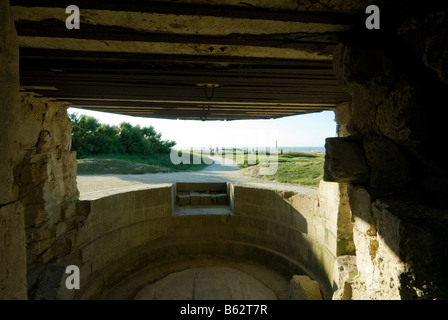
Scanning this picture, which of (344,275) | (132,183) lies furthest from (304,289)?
(132,183)

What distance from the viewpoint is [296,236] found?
6.65 metres

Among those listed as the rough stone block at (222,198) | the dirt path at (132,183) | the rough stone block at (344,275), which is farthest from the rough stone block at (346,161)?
the rough stone block at (222,198)

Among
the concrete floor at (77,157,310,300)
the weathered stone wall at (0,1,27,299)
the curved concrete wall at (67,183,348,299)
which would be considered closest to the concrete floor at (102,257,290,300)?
the concrete floor at (77,157,310,300)

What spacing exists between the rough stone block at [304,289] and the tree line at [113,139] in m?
16.0

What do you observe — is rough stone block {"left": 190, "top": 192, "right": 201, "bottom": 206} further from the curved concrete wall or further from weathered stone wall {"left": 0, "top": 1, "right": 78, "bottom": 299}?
weathered stone wall {"left": 0, "top": 1, "right": 78, "bottom": 299}

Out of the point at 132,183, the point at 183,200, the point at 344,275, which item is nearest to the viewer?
the point at 344,275

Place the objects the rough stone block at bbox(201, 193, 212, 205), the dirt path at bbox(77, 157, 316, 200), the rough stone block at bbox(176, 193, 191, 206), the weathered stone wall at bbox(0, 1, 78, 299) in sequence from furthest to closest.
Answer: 1. the rough stone block at bbox(201, 193, 212, 205)
2. the rough stone block at bbox(176, 193, 191, 206)
3. the dirt path at bbox(77, 157, 316, 200)
4. the weathered stone wall at bbox(0, 1, 78, 299)

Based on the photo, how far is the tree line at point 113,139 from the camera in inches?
658

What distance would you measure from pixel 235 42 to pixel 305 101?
2.56 meters

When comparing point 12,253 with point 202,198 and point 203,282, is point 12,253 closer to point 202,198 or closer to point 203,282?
point 203,282

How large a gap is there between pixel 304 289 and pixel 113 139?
56.4 ft

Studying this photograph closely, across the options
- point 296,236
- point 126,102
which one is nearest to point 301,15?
point 126,102

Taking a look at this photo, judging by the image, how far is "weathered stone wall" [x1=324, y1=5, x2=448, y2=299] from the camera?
1.62 metres

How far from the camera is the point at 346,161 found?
93.2 inches
